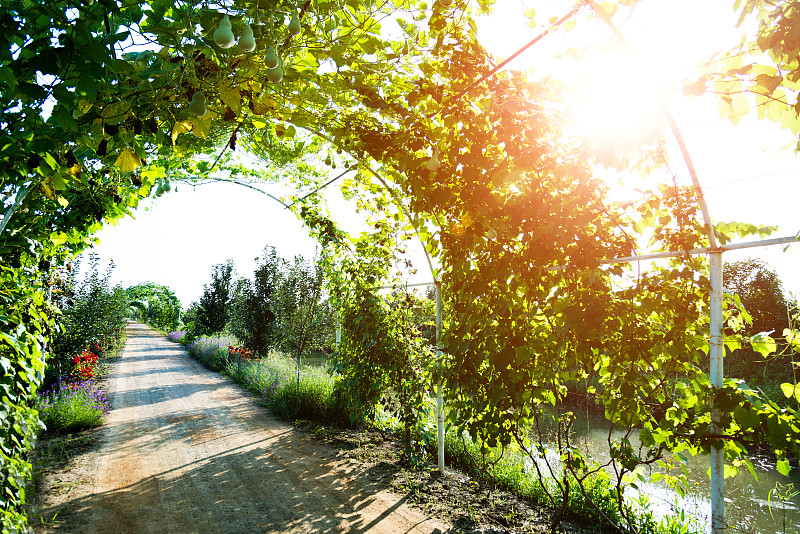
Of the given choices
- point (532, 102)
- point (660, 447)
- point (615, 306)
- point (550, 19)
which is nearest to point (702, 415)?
point (660, 447)

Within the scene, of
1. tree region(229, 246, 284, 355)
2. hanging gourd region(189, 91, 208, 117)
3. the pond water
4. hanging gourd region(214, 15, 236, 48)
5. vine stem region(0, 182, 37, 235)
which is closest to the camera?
hanging gourd region(214, 15, 236, 48)

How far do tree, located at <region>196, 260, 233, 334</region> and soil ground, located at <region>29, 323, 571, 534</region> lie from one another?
365 inches

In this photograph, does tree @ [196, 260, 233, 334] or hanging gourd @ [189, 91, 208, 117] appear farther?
tree @ [196, 260, 233, 334]

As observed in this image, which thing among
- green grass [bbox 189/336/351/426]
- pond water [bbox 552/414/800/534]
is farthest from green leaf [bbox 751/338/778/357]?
green grass [bbox 189/336/351/426]

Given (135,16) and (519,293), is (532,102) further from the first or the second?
(135,16)

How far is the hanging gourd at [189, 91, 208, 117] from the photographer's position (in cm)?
168

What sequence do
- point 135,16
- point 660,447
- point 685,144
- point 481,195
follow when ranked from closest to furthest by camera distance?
point 135,16, point 685,144, point 660,447, point 481,195

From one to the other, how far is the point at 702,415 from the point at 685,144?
1.33 meters

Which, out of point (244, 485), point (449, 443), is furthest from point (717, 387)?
point (244, 485)

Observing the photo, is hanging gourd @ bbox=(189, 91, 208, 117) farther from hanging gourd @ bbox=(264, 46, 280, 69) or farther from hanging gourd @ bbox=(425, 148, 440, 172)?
hanging gourd @ bbox=(425, 148, 440, 172)

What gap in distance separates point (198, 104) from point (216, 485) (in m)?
3.60

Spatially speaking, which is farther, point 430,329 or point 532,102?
point 430,329

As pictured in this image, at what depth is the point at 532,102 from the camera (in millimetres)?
2506

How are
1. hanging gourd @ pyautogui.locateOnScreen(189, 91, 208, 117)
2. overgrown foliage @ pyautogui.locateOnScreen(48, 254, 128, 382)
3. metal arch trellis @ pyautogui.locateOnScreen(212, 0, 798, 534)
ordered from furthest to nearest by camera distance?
overgrown foliage @ pyautogui.locateOnScreen(48, 254, 128, 382)
metal arch trellis @ pyautogui.locateOnScreen(212, 0, 798, 534)
hanging gourd @ pyautogui.locateOnScreen(189, 91, 208, 117)
